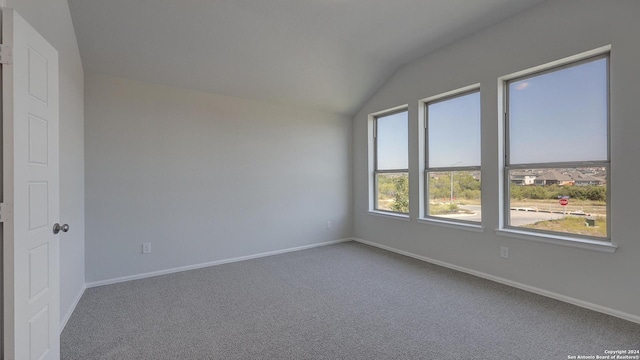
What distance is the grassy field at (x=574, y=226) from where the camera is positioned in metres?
2.60

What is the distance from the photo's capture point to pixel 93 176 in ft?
10.5

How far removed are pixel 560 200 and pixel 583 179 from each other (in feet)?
0.92

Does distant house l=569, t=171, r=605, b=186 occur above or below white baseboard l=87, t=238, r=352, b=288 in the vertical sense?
above

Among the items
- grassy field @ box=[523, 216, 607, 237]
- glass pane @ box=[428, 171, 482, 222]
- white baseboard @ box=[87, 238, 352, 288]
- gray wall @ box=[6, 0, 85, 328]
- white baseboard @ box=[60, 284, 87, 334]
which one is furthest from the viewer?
glass pane @ box=[428, 171, 482, 222]

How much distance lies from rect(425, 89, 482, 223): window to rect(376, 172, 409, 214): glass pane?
16.9 inches

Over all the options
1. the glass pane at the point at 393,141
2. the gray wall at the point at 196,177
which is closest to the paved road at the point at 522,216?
the glass pane at the point at 393,141

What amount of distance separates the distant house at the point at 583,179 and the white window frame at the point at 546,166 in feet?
0.23

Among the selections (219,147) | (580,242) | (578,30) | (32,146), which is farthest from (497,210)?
(32,146)

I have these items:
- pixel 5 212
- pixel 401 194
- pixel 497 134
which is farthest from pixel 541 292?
pixel 5 212

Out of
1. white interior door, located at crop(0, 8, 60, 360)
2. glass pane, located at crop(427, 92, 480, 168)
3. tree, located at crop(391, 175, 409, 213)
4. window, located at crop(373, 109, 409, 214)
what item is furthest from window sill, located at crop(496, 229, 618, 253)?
white interior door, located at crop(0, 8, 60, 360)

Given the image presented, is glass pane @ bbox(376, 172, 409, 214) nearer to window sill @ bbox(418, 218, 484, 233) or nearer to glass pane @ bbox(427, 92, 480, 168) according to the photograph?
window sill @ bbox(418, 218, 484, 233)

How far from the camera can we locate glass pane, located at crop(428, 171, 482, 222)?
3554mm

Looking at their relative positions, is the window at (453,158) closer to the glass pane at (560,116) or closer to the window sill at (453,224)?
the window sill at (453,224)

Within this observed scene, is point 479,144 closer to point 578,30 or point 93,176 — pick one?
point 578,30
